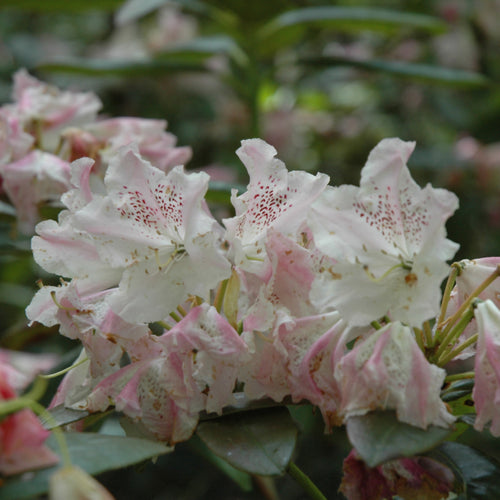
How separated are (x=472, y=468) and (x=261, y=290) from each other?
238 millimetres

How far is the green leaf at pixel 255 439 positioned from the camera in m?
0.52

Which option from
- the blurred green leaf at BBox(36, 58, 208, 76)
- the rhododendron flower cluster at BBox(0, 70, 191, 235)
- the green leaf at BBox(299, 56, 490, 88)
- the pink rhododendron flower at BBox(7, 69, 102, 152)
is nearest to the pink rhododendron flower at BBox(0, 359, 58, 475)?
the rhododendron flower cluster at BBox(0, 70, 191, 235)

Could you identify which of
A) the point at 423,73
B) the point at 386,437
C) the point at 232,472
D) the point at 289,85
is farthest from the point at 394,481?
the point at 289,85

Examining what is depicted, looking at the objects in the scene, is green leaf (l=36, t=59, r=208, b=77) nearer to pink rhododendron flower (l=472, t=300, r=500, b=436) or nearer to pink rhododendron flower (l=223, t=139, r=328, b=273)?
pink rhododendron flower (l=223, t=139, r=328, b=273)

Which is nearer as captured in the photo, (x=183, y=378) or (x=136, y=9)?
(x=183, y=378)

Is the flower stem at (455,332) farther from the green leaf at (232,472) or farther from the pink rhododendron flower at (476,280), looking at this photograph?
the green leaf at (232,472)

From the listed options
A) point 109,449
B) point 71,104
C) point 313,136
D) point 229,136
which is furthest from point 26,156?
point 313,136

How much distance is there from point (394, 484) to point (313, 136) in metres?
1.60

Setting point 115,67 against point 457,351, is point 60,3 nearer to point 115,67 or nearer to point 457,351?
point 115,67

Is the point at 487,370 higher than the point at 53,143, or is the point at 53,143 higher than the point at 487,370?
the point at 487,370

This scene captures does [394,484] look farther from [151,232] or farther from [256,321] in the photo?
[151,232]

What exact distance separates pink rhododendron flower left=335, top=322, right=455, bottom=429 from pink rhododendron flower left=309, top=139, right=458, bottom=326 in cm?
2

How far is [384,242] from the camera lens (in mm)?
561

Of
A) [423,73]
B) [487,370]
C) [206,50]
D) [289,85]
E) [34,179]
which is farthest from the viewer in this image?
[289,85]
